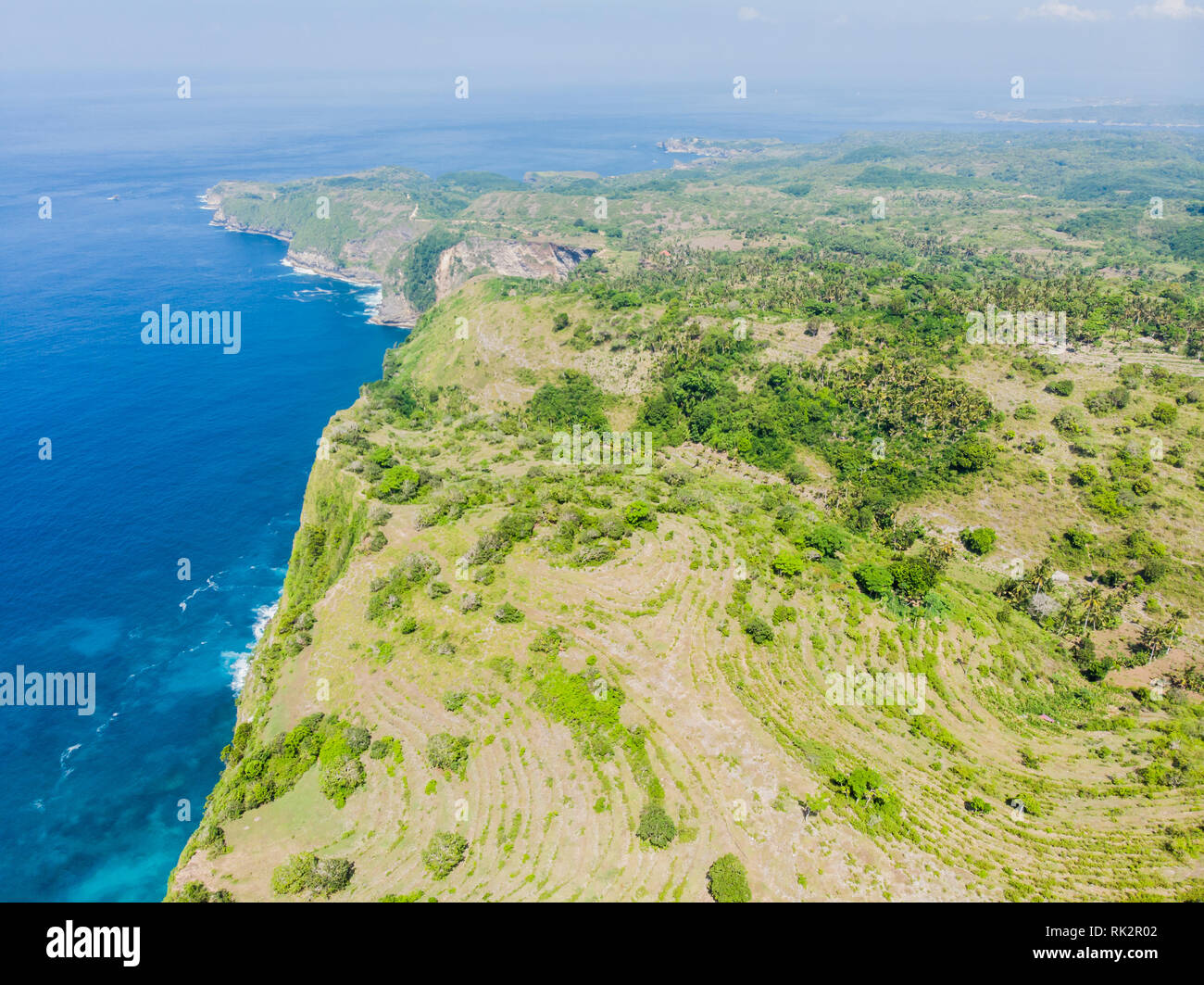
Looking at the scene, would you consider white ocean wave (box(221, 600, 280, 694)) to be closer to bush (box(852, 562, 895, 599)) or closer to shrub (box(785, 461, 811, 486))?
bush (box(852, 562, 895, 599))

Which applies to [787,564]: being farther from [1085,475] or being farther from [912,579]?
[1085,475]

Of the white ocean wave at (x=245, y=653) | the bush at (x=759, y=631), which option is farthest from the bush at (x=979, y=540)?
the white ocean wave at (x=245, y=653)

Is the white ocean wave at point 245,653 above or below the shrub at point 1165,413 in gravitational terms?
below

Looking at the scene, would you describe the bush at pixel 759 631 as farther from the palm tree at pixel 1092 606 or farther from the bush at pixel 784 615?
the palm tree at pixel 1092 606

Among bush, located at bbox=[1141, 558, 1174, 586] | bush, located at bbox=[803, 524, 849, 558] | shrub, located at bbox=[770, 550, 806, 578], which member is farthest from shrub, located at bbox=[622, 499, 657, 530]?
bush, located at bbox=[1141, 558, 1174, 586]

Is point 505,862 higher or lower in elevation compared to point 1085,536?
lower

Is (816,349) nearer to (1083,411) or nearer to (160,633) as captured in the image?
(1083,411)
